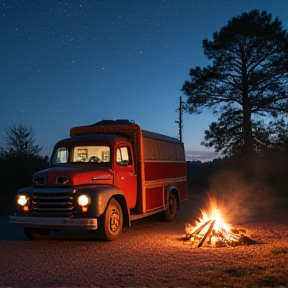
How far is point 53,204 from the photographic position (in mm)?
10398

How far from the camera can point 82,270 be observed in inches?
316

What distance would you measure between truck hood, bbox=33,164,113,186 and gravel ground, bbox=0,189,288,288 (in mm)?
1453

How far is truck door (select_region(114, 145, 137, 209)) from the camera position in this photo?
1168 centimetres

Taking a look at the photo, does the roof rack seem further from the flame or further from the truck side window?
the flame

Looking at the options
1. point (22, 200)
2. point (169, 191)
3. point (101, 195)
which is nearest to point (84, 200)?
point (101, 195)

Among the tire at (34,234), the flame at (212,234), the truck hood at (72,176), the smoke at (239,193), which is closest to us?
the flame at (212,234)

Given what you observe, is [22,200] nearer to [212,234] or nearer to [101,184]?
[101,184]

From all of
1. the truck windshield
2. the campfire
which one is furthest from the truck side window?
the campfire

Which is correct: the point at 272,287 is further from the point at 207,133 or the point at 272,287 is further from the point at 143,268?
the point at 207,133

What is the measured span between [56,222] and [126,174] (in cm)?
255

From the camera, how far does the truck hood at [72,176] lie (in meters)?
10.5

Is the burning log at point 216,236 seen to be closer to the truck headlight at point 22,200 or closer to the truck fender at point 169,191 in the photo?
the truck fender at point 169,191

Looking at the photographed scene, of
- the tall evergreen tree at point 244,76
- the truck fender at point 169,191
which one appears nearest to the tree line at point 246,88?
the tall evergreen tree at point 244,76

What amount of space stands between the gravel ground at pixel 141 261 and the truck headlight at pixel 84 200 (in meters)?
0.98
